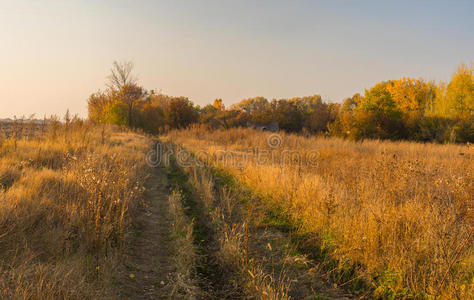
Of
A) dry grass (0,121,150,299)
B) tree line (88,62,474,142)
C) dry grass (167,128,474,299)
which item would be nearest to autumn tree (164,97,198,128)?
tree line (88,62,474,142)

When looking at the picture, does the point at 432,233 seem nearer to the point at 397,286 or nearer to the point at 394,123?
the point at 397,286

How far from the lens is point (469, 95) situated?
26188 millimetres

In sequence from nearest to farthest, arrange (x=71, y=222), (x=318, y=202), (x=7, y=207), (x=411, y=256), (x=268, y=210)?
(x=411, y=256)
(x=7, y=207)
(x=71, y=222)
(x=318, y=202)
(x=268, y=210)

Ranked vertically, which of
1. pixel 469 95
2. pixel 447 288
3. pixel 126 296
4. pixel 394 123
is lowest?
pixel 126 296

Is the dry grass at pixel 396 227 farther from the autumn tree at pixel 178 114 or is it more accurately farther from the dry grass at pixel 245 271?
the autumn tree at pixel 178 114

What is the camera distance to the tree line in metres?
24.3

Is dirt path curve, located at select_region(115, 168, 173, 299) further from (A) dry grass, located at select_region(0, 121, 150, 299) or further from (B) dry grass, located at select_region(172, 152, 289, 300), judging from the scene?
(B) dry grass, located at select_region(172, 152, 289, 300)

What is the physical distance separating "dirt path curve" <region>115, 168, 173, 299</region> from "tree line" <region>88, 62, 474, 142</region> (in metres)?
15.6

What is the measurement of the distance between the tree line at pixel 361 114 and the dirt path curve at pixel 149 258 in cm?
1558

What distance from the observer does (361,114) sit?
24.4 metres

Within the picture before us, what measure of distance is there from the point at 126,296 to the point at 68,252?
3.68 feet

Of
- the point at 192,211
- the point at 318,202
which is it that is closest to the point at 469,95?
the point at 318,202

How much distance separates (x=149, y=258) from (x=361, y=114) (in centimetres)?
2552

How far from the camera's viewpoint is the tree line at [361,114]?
24.3 metres
